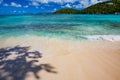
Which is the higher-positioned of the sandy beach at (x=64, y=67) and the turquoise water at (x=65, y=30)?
the sandy beach at (x=64, y=67)

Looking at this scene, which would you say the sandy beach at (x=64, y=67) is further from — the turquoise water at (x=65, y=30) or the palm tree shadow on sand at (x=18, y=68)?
the turquoise water at (x=65, y=30)

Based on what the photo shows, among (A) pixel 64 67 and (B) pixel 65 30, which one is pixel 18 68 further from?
(B) pixel 65 30

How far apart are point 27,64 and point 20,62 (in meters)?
0.30

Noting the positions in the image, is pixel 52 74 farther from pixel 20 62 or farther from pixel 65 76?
pixel 20 62

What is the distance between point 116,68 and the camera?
3.75 m

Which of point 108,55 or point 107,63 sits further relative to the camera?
point 108,55

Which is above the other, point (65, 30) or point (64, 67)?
point (64, 67)

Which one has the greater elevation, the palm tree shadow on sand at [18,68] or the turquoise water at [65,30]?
the palm tree shadow on sand at [18,68]

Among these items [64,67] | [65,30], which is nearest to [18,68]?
[64,67]

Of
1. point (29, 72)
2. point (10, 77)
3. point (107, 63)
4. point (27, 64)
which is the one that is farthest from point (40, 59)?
point (107, 63)

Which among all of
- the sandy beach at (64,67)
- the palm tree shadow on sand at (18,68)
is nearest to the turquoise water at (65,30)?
the sandy beach at (64,67)

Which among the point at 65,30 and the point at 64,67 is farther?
the point at 65,30

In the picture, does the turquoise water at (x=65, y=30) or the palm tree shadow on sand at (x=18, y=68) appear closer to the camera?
the palm tree shadow on sand at (x=18, y=68)

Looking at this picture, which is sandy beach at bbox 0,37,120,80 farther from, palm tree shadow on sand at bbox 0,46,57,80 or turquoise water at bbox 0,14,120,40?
turquoise water at bbox 0,14,120,40
